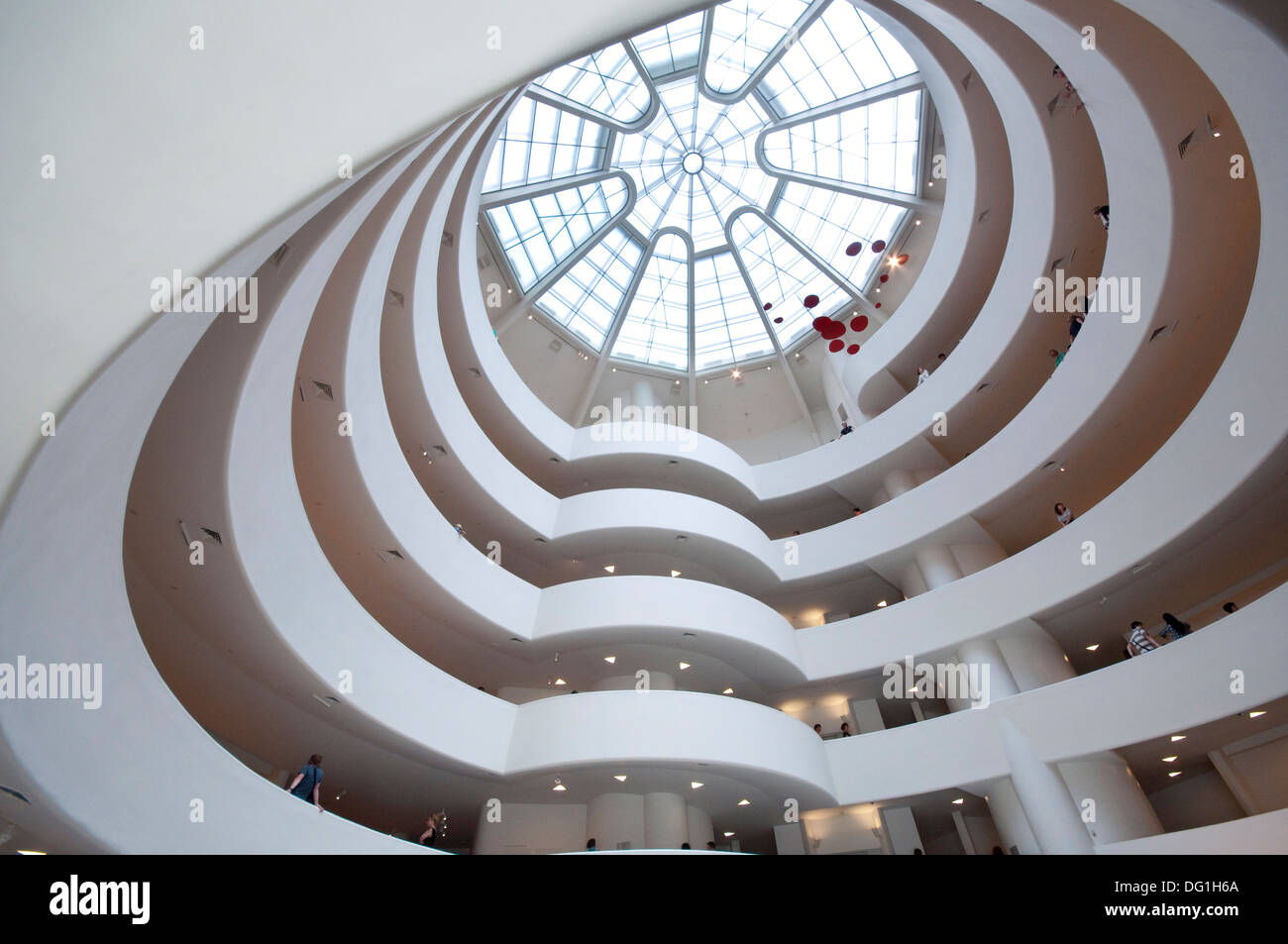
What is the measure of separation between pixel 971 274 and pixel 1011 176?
10.4 ft

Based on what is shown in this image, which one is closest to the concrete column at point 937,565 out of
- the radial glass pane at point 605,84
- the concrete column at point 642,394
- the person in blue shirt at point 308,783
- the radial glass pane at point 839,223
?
the radial glass pane at point 839,223

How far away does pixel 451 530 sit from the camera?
1537 cm

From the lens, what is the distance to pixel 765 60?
21.0 m

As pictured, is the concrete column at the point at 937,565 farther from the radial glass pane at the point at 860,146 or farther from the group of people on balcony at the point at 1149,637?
the radial glass pane at the point at 860,146

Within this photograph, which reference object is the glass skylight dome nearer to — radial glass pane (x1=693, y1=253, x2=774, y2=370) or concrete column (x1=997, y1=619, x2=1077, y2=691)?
radial glass pane (x1=693, y1=253, x2=774, y2=370)

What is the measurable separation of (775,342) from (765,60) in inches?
403

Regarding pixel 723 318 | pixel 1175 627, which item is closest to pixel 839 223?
pixel 723 318

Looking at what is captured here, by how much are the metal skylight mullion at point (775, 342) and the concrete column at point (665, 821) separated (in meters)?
15.9

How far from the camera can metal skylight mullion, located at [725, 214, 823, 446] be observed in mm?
26281

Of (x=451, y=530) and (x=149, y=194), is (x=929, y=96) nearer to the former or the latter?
(x=451, y=530)

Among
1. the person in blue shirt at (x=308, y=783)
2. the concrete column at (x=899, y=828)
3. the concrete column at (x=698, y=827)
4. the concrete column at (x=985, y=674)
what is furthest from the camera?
the concrete column at (x=698, y=827)

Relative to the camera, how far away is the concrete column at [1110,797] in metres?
12.5

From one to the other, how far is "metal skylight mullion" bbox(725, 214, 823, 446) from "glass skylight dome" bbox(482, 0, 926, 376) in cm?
9
